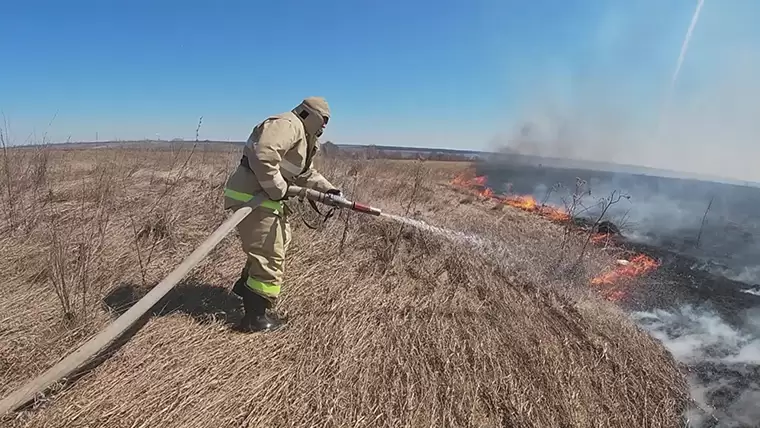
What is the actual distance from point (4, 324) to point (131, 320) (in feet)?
3.87

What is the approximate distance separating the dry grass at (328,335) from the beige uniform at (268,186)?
0.55 m

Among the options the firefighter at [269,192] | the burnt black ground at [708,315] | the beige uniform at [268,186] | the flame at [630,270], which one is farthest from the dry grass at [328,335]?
the flame at [630,270]

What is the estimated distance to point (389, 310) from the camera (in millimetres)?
4297

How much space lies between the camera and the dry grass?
2.82m

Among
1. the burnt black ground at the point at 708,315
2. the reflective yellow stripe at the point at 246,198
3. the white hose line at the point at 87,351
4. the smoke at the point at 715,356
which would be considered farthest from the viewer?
the burnt black ground at the point at 708,315

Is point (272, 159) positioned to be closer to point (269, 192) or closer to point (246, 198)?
point (269, 192)

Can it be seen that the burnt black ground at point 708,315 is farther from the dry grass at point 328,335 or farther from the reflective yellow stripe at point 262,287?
the reflective yellow stripe at point 262,287

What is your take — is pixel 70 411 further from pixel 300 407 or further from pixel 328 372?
pixel 328 372

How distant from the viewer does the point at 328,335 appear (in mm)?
3664

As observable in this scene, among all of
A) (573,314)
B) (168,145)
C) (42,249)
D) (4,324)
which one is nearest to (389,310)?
(573,314)

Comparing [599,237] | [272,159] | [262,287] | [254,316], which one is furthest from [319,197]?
[599,237]

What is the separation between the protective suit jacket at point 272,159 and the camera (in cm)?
333

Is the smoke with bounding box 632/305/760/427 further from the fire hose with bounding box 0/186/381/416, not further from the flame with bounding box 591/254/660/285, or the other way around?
the fire hose with bounding box 0/186/381/416

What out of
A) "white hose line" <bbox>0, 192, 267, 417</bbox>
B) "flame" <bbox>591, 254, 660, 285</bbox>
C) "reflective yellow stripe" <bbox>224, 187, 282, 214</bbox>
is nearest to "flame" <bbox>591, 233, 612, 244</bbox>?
"flame" <bbox>591, 254, 660, 285</bbox>
